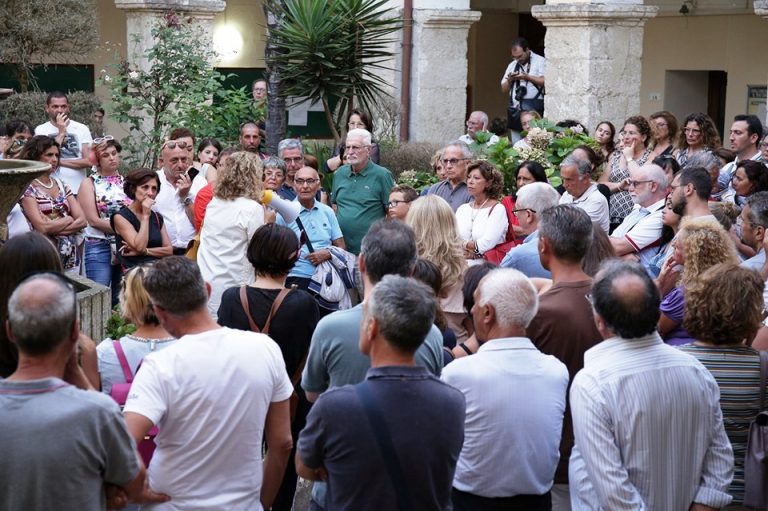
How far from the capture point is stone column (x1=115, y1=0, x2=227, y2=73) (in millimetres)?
14680

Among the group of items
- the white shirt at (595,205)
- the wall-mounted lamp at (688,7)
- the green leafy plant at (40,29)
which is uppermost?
the wall-mounted lamp at (688,7)

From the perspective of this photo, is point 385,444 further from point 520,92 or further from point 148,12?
point 148,12

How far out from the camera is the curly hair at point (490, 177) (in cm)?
782

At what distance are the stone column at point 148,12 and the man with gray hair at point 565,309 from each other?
10.2 metres

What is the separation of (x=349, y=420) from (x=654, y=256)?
3970 millimetres

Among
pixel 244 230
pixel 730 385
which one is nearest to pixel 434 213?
pixel 244 230

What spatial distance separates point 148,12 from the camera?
14.8 meters

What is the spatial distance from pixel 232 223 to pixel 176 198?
1337mm

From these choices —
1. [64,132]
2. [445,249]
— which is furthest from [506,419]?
[64,132]

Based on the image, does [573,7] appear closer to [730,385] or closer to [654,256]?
[654,256]

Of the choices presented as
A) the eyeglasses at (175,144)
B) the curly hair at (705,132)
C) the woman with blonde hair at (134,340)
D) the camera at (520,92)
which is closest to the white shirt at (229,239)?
the eyeglasses at (175,144)

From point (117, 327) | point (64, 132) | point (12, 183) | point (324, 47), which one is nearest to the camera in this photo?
point (12, 183)

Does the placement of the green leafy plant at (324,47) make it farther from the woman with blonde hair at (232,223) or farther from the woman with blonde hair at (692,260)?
the woman with blonde hair at (692,260)

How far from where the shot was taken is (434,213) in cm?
638
